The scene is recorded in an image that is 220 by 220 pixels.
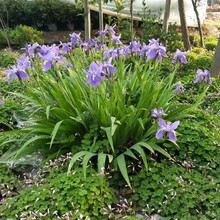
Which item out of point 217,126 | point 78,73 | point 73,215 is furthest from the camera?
point 78,73

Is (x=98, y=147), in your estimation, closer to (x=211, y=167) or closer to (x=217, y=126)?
(x=211, y=167)

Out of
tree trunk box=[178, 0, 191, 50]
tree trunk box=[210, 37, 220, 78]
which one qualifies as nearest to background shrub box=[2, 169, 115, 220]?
tree trunk box=[210, 37, 220, 78]

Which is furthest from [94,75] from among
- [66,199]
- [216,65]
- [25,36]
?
[25,36]

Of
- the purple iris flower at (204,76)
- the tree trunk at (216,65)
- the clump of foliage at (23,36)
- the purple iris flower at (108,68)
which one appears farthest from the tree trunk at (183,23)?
the purple iris flower at (108,68)

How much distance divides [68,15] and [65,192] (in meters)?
9.05

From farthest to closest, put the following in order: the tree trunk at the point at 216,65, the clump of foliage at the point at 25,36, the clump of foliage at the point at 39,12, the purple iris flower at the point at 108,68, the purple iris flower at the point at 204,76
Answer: the clump of foliage at the point at 39,12 < the clump of foliage at the point at 25,36 < the tree trunk at the point at 216,65 < the purple iris flower at the point at 204,76 < the purple iris flower at the point at 108,68

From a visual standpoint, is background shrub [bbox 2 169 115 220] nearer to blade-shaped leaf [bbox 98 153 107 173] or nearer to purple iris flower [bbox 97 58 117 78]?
blade-shaped leaf [bbox 98 153 107 173]

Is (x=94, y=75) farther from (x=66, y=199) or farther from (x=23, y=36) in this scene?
(x=23, y=36)

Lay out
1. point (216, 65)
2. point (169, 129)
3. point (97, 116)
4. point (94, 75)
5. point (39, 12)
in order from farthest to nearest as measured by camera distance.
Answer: point (39, 12) → point (216, 65) → point (97, 116) → point (94, 75) → point (169, 129)

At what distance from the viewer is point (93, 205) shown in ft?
5.74

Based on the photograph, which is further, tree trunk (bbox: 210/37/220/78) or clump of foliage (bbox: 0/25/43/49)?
clump of foliage (bbox: 0/25/43/49)

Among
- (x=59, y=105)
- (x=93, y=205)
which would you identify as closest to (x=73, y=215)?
(x=93, y=205)

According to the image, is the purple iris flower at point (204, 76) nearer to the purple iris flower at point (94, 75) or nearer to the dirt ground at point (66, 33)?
the purple iris flower at point (94, 75)

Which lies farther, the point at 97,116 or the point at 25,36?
the point at 25,36
